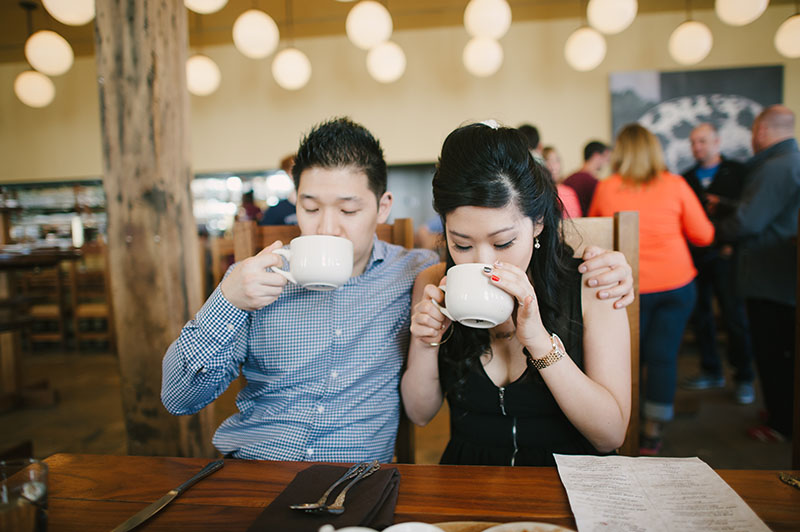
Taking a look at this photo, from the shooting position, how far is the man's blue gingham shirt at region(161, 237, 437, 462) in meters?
1.02

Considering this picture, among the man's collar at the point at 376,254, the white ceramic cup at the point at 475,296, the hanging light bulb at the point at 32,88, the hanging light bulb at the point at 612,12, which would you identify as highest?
the hanging light bulb at the point at 32,88

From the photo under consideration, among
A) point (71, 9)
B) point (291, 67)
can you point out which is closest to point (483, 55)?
point (291, 67)

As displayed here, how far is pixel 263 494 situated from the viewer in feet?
2.30

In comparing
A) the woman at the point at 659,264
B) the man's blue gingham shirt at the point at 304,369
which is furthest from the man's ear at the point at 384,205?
the woman at the point at 659,264

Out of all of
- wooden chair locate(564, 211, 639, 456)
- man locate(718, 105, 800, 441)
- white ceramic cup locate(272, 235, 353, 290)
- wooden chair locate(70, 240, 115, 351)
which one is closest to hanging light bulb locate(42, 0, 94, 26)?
wooden chair locate(70, 240, 115, 351)

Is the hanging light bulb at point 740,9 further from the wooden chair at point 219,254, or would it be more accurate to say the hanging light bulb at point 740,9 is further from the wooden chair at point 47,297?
the wooden chair at point 47,297

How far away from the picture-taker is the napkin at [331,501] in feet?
1.98

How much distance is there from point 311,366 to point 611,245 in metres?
0.82

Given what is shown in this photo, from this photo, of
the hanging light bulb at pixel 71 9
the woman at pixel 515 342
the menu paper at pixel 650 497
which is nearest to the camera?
the menu paper at pixel 650 497

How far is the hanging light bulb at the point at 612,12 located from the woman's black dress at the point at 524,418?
100 inches

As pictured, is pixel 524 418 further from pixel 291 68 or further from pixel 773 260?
pixel 291 68

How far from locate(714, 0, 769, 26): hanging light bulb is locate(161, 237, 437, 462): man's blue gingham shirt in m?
3.17

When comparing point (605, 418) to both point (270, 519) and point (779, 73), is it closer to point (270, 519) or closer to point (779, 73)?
point (270, 519)

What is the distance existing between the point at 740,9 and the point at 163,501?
12.7ft
